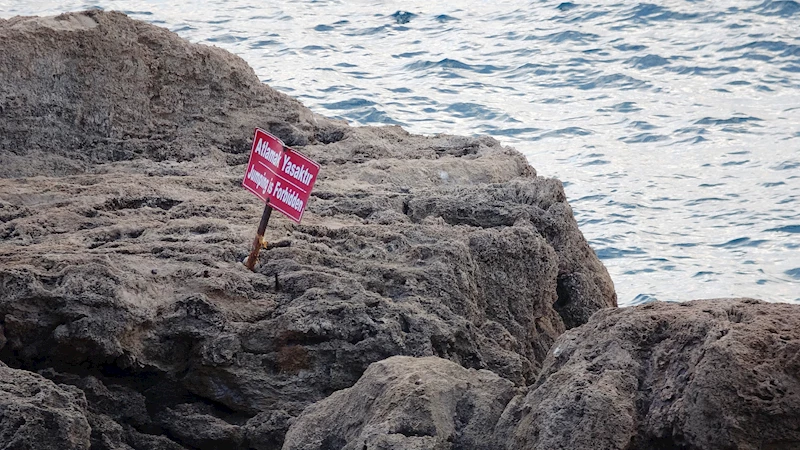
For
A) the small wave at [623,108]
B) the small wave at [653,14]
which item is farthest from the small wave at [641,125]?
the small wave at [653,14]

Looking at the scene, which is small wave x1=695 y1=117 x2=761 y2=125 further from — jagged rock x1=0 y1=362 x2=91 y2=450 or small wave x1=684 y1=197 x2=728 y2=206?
jagged rock x1=0 y1=362 x2=91 y2=450

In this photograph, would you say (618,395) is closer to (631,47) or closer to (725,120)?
(725,120)

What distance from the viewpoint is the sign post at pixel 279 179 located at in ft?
14.0

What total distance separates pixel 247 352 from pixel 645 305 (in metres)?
1.44

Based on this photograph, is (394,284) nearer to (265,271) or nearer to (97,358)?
(265,271)

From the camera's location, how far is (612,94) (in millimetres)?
12375

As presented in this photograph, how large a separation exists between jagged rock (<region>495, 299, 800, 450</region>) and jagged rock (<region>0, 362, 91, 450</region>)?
1.26 metres

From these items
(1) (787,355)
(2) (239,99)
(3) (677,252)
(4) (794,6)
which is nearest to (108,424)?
(1) (787,355)

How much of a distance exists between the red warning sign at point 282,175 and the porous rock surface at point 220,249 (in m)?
0.20

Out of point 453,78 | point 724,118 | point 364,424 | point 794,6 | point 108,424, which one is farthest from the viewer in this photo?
point 794,6

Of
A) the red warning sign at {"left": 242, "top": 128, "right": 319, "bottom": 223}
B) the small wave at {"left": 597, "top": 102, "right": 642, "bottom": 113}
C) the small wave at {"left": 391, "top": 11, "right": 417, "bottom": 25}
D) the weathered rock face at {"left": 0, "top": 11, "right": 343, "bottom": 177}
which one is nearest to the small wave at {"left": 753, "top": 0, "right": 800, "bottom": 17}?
the small wave at {"left": 597, "top": 102, "right": 642, "bottom": 113}

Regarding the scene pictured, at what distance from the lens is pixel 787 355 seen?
9.52ft

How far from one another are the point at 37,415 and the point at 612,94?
9.98m

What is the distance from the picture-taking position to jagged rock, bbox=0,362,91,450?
318cm
